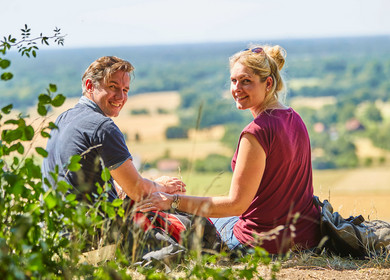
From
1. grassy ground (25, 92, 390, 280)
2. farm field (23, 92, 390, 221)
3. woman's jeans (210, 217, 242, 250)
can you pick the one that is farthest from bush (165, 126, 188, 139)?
woman's jeans (210, 217, 242, 250)

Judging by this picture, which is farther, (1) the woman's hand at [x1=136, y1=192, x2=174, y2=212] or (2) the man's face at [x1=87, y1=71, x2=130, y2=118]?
(2) the man's face at [x1=87, y1=71, x2=130, y2=118]

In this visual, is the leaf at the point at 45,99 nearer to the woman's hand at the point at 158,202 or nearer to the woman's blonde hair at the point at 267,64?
the woman's hand at the point at 158,202

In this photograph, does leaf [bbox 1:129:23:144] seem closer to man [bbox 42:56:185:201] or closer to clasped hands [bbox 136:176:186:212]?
man [bbox 42:56:185:201]

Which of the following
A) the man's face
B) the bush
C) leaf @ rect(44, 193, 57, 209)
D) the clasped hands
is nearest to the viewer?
leaf @ rect(44, 193, 57, 209)

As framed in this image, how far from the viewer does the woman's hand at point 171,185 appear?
364cm

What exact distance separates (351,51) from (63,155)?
138 m

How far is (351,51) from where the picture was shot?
134m

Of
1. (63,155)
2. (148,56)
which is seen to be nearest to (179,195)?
(63,155)

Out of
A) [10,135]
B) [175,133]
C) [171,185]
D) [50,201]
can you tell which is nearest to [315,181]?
[175,133]

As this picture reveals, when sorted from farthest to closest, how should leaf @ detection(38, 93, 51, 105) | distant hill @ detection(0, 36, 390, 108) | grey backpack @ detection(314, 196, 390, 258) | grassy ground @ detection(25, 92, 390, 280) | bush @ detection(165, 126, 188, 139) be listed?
1. distant hill @ detection(0, 36, 390, 108)
2. bush @ detection(165, 126, 188, 139)
3. grey backpack @ detection(314, 196, 390, 258)
4. grassy ground @ detection(25, 92, 390, 280)
5. leaf @ detection(38, 93, 51, 105)

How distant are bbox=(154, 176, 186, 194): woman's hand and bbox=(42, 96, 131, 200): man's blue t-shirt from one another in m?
0.36

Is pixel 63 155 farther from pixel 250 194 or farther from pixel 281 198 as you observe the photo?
pixel 281 198

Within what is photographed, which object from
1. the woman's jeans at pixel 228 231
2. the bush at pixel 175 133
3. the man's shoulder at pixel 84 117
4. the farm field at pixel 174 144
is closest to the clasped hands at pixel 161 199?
the woman's jeans at pixel 228 231

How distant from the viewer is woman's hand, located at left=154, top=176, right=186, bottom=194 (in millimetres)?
3643
